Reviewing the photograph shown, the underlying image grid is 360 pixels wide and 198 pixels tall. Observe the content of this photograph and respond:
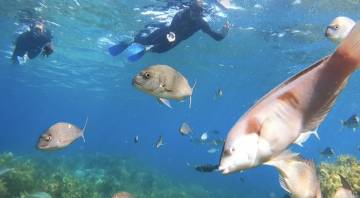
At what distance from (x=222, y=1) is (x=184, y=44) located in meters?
11.4

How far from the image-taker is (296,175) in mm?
1809

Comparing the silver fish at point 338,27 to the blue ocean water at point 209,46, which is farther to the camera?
the blue ocean water at point 209,46

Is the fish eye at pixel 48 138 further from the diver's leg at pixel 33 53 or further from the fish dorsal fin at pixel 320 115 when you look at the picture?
the diver's leg at pixel 33 53

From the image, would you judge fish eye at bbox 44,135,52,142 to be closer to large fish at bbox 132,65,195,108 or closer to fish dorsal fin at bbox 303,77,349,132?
large fish at bbox 132,65,195,108

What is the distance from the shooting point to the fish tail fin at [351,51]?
1.15 m

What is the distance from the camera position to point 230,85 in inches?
1831

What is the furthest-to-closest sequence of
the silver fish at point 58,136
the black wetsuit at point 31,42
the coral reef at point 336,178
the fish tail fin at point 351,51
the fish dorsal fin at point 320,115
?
the black wetsuit at point 31,42
the coral reef at point 336,178
the silver fish at point 58,136
the fish dorsal fin at point 320,115
the fish tail fin at point 351,51

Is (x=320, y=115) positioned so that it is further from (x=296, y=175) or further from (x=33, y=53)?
(x=33, y=53)

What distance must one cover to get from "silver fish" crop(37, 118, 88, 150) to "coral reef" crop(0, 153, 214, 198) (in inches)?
84.9

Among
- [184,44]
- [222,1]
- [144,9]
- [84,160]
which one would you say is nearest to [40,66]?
[84,160]

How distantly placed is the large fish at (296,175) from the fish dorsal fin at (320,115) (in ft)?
0.46

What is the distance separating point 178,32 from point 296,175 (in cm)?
917

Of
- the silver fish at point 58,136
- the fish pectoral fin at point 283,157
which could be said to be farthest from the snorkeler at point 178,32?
the fish pectoral fin at point 283,157

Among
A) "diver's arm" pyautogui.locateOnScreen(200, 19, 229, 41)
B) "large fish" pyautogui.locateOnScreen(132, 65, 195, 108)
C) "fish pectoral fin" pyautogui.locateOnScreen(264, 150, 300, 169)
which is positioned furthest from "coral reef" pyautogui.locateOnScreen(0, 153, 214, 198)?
"fish pectoral fin" pyautogui.locateOnScreen(264, 150, 300, 169)
